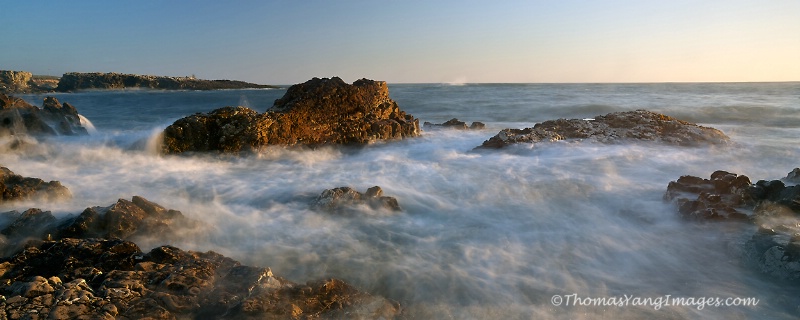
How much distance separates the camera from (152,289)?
8.14ft

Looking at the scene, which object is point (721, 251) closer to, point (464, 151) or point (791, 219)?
point (791, 219)

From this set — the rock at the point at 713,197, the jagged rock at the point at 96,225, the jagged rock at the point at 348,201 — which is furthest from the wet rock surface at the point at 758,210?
the jagged rock at the point at 96,225

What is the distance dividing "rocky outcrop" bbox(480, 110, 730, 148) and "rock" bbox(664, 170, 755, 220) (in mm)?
4165

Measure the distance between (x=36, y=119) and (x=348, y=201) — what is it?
8227 millimetres

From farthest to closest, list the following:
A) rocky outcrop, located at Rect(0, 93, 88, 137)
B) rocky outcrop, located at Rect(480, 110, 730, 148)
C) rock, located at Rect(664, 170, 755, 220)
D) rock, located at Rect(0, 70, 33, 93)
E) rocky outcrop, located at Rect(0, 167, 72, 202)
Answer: rock, located at Rect(0, 70, 33, 93)
rocky outcrop, located at Rect(480, 110, 730, 148)
rocky outcrop, located at Rect(0, 93, 88, 137)
rocky outcrop, located at Rect(0, 167, 72, 202)
rock, located at Rect(664, 170, 755, 220)

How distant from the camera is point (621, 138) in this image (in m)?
9.90

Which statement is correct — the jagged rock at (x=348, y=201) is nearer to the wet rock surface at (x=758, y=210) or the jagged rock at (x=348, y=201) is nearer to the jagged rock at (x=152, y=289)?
the jagged rock at (x=152, y=289)

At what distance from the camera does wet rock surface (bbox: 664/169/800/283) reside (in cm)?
348

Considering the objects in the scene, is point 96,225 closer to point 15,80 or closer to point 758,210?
point 758,210

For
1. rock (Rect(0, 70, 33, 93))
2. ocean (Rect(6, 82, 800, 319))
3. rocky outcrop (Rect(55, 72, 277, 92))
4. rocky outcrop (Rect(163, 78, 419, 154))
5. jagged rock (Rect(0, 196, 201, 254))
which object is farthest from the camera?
rocky outcrop (Rect(55, 72, 277, 92))

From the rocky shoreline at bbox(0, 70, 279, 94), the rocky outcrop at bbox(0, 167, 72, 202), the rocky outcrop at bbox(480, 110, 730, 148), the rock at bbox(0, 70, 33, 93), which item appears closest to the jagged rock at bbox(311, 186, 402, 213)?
the rocky outcrop at bbox(0, 167, 72, 202)

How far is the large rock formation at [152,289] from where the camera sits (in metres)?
2.20

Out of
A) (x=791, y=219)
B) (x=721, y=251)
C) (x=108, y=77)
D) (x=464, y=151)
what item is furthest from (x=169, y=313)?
(x=108, y=77)

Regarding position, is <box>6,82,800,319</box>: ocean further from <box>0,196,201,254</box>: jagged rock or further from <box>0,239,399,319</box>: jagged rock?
<box>0,239,399,319</box>: jagged rock
